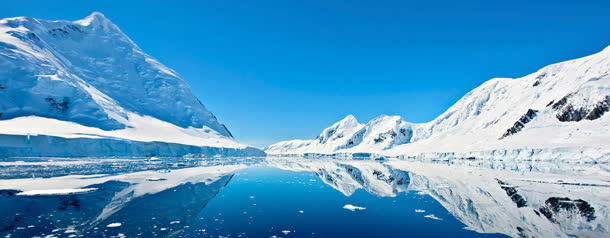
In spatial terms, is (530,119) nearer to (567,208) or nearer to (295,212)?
(567,208)

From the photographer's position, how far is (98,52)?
4063 inches

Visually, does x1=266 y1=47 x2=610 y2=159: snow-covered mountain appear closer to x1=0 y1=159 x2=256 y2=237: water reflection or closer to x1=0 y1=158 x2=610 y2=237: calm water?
x1=0 y1=158 x2=610 y2=237: calm water

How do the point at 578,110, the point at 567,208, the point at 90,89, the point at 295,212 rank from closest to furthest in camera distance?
the point at 567,208, the point at 295,212, the point at 578,110, the point at 90,89

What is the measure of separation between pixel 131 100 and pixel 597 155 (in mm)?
115225

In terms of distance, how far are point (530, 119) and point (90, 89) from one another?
407ft

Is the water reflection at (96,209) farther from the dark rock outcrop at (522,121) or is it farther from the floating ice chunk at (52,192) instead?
the dark rock outcrop at (522,121)

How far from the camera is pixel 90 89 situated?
78.0 metres

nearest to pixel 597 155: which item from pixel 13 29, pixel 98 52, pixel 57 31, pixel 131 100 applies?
pixel 131 100

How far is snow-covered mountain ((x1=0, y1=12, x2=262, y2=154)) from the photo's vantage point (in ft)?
180

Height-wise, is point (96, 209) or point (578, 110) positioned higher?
point (578, 110)

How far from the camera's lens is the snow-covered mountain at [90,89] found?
54.9 metres

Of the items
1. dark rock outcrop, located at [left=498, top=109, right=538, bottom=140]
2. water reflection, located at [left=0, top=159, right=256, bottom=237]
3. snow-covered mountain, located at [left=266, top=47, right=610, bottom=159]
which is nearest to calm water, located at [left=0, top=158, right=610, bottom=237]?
water reflection, located at [left=0, top=159, right=256, bottom=237]

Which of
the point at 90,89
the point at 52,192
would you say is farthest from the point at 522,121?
the point at 90,89

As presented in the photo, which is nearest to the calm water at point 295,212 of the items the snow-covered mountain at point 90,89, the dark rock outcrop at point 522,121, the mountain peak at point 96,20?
the snow-covered mountain at point 90,89
